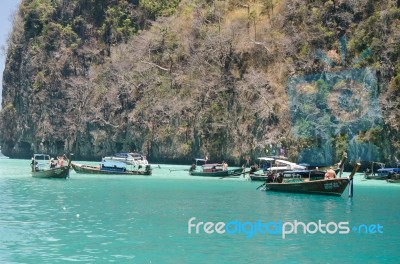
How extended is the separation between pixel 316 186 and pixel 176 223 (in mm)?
15786

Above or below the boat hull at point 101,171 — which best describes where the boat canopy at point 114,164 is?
above

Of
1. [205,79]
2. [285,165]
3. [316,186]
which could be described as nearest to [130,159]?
[205,79]

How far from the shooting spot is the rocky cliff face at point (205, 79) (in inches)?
2399

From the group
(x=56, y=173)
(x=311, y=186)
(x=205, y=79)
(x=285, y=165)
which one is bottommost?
(x=311, y=186)

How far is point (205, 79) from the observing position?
77.4 m

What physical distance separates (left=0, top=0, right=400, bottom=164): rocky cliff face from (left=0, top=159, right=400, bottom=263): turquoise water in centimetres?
1866

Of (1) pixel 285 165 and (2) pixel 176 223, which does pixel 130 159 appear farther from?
(2) pixel 176 223

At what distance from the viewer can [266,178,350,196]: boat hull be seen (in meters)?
38.2

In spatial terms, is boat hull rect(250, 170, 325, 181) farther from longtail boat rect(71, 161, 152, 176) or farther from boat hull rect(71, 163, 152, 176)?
A: longtail boat rect(71, 161, 152, 176)

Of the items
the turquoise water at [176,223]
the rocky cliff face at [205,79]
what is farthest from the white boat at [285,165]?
the rocky cliff face at [205,79]

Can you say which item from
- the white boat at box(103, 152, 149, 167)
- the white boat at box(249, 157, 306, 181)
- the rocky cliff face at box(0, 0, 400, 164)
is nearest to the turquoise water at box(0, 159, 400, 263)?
the white boat at box(249, 157, 306, 181)

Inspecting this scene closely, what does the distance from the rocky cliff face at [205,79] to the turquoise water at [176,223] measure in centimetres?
1866

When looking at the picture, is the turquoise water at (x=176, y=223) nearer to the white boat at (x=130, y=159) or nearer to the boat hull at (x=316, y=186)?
the boat hull at (x=316, y=186)

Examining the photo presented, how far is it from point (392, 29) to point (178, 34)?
35.3m
